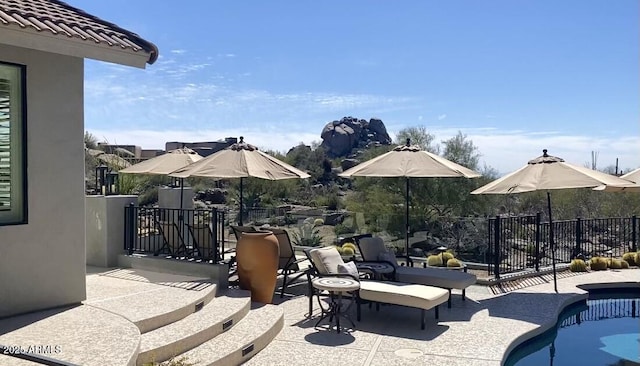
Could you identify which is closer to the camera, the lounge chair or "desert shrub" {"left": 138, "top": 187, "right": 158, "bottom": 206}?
the lounge chair

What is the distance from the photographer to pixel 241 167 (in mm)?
8969

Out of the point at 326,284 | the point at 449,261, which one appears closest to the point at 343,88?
the point at 449,261

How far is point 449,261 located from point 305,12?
10.7 meters

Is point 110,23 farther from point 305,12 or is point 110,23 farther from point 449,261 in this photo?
point 305,12

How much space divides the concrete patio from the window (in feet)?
3.93

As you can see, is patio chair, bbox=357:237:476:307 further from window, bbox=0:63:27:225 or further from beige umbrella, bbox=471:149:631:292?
window, bbox=0:63:27:225

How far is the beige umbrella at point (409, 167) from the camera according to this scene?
9.23 m

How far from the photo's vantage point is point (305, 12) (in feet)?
57.6

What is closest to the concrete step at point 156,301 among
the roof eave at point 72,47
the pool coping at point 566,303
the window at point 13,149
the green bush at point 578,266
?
the window at point 13,149

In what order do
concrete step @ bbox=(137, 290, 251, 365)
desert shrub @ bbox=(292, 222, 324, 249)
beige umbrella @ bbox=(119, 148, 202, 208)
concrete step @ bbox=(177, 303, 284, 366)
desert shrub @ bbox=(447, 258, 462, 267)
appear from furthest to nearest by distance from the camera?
desert shrub @ bbox=(292, 222, 324, 249) → desert shrub @ bbox=(447, 258, 462, 267) → beige umbrella @ bbox=(119, 148, 202, 208) → concrete step @ bbox=(177, 303, 284, 366) → concrete step @ bbox=(137, 290, 251, 365)

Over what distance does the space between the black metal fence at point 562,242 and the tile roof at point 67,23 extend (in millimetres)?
8988

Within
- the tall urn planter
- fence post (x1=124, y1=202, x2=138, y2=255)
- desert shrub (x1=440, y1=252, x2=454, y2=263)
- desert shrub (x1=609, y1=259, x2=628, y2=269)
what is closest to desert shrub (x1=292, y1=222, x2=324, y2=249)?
desert shrub (x1=440, y1=252, x2=454, y2=263)

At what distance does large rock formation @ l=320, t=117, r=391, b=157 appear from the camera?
55116 millimetres

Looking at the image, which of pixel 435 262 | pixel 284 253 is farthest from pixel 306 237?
pixel 284 253
